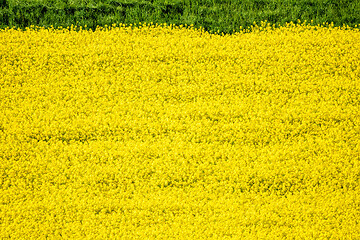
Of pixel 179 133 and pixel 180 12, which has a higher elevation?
pixel 180 12

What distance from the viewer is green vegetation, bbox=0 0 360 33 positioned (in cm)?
642

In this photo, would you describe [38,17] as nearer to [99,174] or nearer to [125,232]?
[99,174]

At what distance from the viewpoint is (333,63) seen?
20.3 feet

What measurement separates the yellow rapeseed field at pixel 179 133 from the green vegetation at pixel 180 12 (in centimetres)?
21

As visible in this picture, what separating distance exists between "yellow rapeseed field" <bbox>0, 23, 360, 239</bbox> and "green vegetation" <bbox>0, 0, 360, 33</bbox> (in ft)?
0.68

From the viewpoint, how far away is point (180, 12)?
21.7 feet

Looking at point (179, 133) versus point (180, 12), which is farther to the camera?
point (180, 12)

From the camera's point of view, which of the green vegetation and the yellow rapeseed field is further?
the green vegetation

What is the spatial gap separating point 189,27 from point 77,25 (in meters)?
2.09

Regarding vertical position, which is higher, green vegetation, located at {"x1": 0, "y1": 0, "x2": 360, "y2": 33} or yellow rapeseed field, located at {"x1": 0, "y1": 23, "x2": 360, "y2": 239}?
green vegetation, located at {"x1": 0, "y1": 0, "x2": 360, "y2": 33}

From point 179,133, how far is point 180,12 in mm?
2511

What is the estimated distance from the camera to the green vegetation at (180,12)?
253 inches

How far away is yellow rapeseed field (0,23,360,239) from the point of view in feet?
16.5

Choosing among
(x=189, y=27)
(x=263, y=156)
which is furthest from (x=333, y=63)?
(x=189, y=27)
